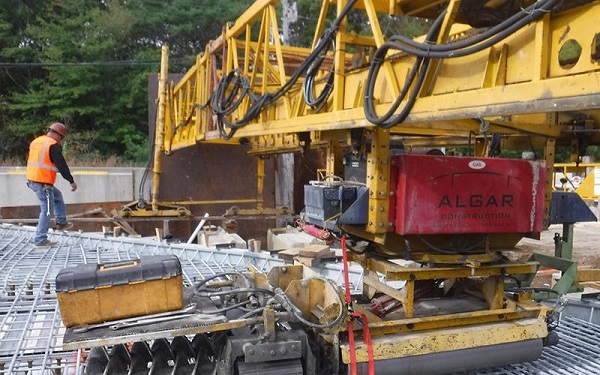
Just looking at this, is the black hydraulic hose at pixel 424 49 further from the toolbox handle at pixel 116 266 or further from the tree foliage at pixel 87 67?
the tree foliage at pixel 87 67

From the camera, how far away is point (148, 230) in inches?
459

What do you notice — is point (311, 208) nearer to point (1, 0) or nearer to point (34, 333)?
point (34, 333)

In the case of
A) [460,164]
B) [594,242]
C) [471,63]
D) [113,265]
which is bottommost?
[594,242]

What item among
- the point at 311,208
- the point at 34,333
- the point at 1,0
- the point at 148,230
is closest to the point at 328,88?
the point at 311,208

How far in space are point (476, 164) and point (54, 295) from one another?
13.3ft

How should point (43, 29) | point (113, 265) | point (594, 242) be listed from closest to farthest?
point (113, 265) < point (594, 242) < point (43, 29)

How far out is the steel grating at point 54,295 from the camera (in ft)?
11.3

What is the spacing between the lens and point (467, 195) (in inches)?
132

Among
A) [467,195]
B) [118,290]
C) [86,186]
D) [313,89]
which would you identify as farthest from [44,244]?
[467,195]

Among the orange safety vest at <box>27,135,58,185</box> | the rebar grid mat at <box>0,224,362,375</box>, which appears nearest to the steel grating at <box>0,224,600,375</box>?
the rebar grid mat at <box>0,224,362,375</box>

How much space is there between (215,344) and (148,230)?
885 centimetres

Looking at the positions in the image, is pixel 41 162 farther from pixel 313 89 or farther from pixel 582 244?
pixel 582 244

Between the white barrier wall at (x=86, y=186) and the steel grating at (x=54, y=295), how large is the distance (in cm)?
410

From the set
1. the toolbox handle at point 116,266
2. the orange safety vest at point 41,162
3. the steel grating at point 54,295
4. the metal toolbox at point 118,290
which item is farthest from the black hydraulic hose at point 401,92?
the orange safety vest at point 41,162
